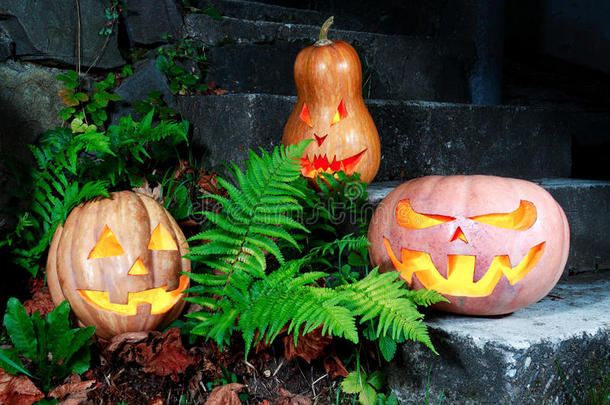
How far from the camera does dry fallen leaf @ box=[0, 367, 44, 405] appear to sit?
148cm

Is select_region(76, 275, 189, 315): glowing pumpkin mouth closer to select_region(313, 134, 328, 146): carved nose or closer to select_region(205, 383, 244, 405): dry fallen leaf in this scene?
select_region(205, 383, 244, 405): dry fallen leaf

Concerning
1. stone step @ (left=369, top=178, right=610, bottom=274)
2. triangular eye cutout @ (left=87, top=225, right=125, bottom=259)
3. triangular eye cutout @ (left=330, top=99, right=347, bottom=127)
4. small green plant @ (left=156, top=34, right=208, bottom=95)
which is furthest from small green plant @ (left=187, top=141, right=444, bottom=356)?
small green plant @ (left=156, top=34, right=208, bottom=95)

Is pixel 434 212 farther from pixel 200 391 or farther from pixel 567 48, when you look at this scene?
pixel 567 48

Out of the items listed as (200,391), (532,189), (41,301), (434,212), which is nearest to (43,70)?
(41,301)

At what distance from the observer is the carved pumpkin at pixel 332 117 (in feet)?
7.64

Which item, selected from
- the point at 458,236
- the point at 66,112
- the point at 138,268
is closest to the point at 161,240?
the point at 138,268

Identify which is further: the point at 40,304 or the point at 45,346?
the point at 40,304

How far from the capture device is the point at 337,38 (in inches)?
135

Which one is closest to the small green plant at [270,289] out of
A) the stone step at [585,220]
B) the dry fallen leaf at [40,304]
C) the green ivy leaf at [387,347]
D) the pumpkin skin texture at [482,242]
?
the green ivy leaf at [387,347]

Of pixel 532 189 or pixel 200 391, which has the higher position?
pixel 532 189

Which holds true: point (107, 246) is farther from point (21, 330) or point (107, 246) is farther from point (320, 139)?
point (320, 139)

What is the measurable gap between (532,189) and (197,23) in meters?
2.30

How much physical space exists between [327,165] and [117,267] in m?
1.08

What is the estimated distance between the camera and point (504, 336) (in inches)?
61.7
